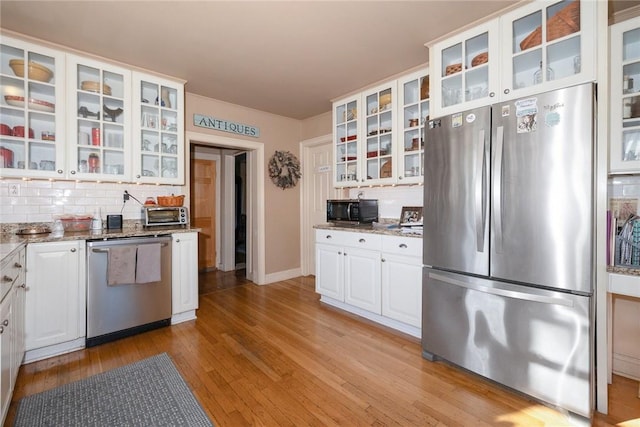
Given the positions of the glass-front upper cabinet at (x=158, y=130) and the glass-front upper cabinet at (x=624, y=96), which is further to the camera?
the glass-front upper cabinet at (x=158, y=130)

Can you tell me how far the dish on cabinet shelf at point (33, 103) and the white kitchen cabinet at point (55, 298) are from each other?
4.03 feet

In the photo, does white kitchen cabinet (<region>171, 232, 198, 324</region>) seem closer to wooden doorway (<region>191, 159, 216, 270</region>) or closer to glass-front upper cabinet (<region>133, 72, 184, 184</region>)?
glass-front upper cabinet (<region>133, 72, 184, 184</region>)

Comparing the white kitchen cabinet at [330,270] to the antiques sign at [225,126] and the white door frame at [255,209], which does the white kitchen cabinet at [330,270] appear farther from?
the antiques sign at [225,126]

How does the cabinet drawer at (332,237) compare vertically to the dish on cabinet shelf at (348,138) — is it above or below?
below

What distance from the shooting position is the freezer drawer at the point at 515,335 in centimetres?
164

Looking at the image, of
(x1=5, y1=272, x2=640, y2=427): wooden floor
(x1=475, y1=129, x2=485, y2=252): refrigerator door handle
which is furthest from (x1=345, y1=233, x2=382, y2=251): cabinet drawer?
(x1=475, y1=129, x2=485, y2=252): refrigerator door handle

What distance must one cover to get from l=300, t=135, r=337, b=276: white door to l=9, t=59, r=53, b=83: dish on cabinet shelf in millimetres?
3074

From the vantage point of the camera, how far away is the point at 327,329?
2.86 meters

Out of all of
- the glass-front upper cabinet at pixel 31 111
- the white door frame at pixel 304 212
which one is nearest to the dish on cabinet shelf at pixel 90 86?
the glass-front upper cabinet at pixel 31 111

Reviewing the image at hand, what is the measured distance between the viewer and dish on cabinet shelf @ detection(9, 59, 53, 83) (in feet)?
7.99

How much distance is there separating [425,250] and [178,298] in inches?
96.3

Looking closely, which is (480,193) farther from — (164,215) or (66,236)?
Answer: (66,236)

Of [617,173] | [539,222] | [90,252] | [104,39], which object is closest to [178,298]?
[90,252]

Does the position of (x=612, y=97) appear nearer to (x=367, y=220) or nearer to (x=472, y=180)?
(x=472, y=180)
